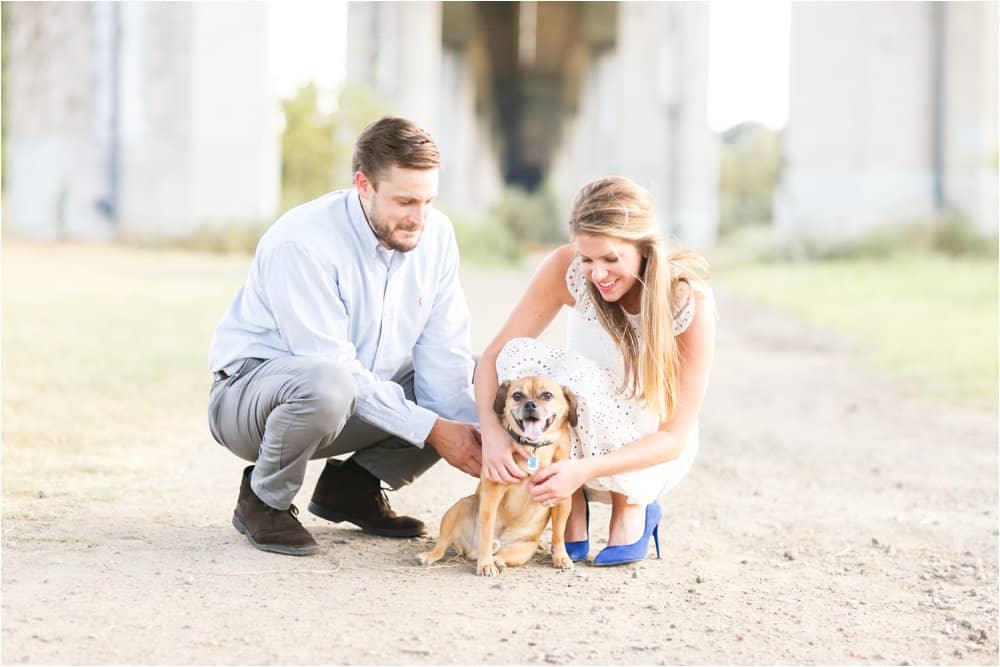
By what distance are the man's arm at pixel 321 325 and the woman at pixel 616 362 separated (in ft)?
0.91

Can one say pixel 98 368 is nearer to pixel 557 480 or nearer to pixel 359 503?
pixel 359 503

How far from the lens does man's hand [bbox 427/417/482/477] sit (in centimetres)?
394

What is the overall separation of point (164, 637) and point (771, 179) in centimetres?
5951

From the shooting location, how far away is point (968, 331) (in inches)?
448

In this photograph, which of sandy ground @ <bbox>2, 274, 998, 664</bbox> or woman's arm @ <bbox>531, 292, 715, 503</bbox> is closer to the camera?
sandy ground @ <bbox>2, 274, 998, 664</bbox>

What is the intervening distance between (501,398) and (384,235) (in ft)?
2.30

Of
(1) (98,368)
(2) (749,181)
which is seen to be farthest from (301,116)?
(2) (749,181)

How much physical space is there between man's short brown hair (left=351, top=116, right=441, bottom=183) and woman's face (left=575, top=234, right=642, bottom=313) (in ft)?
Answer: 1.93

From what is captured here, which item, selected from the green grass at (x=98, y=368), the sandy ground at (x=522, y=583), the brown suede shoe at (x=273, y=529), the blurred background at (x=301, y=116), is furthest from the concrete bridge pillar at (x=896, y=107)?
the brown suede shoe at (x=273, y=529)

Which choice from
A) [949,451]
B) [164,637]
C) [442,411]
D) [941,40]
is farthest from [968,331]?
[941,40]

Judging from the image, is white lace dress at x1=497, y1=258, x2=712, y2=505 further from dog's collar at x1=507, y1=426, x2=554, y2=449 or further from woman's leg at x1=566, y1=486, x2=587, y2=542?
dog's collar at x1=507, y1=426, x2=554, y2=449

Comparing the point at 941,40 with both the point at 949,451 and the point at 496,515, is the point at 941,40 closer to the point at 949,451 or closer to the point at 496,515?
the point at 949,451

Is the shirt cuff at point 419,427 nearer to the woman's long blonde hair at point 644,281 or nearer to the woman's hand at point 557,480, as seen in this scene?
the woman's hand at point 557,480

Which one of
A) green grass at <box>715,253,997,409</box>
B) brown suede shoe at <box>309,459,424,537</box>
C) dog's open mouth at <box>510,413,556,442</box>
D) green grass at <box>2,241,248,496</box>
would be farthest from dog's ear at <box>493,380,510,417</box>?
green grass at <box>715,253,997,409</box>
